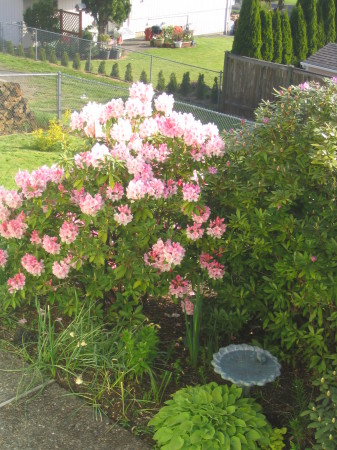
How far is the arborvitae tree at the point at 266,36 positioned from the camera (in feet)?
66.1

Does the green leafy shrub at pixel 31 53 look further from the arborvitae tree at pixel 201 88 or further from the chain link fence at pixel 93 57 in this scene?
the arborvitae tree at pixel 201 88

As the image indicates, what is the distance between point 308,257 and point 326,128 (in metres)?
0.85

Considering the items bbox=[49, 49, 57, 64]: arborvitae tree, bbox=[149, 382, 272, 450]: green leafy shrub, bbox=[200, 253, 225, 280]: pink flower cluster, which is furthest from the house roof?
bbox=[149, 382, 272, 450]: green leafy shrub

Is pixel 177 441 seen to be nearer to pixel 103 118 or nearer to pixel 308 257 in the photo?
pixel 308 257

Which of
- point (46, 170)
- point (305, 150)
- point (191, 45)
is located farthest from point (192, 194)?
point (191, 45)

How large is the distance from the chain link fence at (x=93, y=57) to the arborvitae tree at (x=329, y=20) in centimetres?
362

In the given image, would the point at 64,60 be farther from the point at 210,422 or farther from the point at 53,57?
the point at 210,422

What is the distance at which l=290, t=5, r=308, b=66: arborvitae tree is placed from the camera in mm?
21344

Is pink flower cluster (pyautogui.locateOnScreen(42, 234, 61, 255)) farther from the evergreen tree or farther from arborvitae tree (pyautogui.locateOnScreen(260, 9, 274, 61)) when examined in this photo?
the evergreen tree

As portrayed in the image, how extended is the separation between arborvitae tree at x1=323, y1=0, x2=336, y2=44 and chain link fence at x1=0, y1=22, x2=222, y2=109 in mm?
3616

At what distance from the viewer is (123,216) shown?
4.76 meters

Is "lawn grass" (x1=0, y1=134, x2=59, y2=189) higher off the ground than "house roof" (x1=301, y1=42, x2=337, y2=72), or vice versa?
"house roof" (x1=301, y1=42, x2=337, y2=72)

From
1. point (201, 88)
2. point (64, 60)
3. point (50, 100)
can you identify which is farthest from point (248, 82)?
point (64, 60)

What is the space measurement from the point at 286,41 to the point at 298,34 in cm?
70
